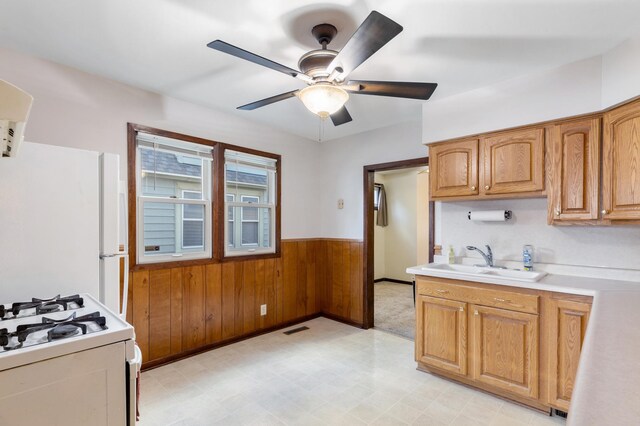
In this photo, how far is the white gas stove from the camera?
0.91 m

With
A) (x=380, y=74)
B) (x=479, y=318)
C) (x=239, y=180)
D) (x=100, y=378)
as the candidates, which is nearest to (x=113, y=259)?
(x=100, y=378)

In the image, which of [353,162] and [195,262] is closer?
[195,262]

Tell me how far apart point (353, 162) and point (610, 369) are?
352 cm

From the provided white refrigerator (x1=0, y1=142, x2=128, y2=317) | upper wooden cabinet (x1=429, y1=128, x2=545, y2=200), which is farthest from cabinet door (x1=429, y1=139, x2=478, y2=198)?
white refrigerator (x1=0, y1=142, x2=128, y2=317)

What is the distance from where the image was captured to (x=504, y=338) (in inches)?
89.6

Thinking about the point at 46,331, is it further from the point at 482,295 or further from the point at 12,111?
the point at 482,295

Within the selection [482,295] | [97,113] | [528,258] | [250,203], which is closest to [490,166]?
[528,258]

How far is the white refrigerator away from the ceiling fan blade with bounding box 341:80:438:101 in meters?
1.50

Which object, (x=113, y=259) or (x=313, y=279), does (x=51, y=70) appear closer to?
(x=113, y=259)

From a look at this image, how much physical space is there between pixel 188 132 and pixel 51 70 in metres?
1.05

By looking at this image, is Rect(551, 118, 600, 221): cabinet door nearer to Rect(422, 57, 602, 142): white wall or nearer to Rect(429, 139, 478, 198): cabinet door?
Rect(422, 57, 602, 142): white wall

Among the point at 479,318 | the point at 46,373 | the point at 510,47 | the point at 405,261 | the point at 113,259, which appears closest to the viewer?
the point at 46,373

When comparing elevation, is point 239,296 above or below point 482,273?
below

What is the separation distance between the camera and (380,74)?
7.82 feet
